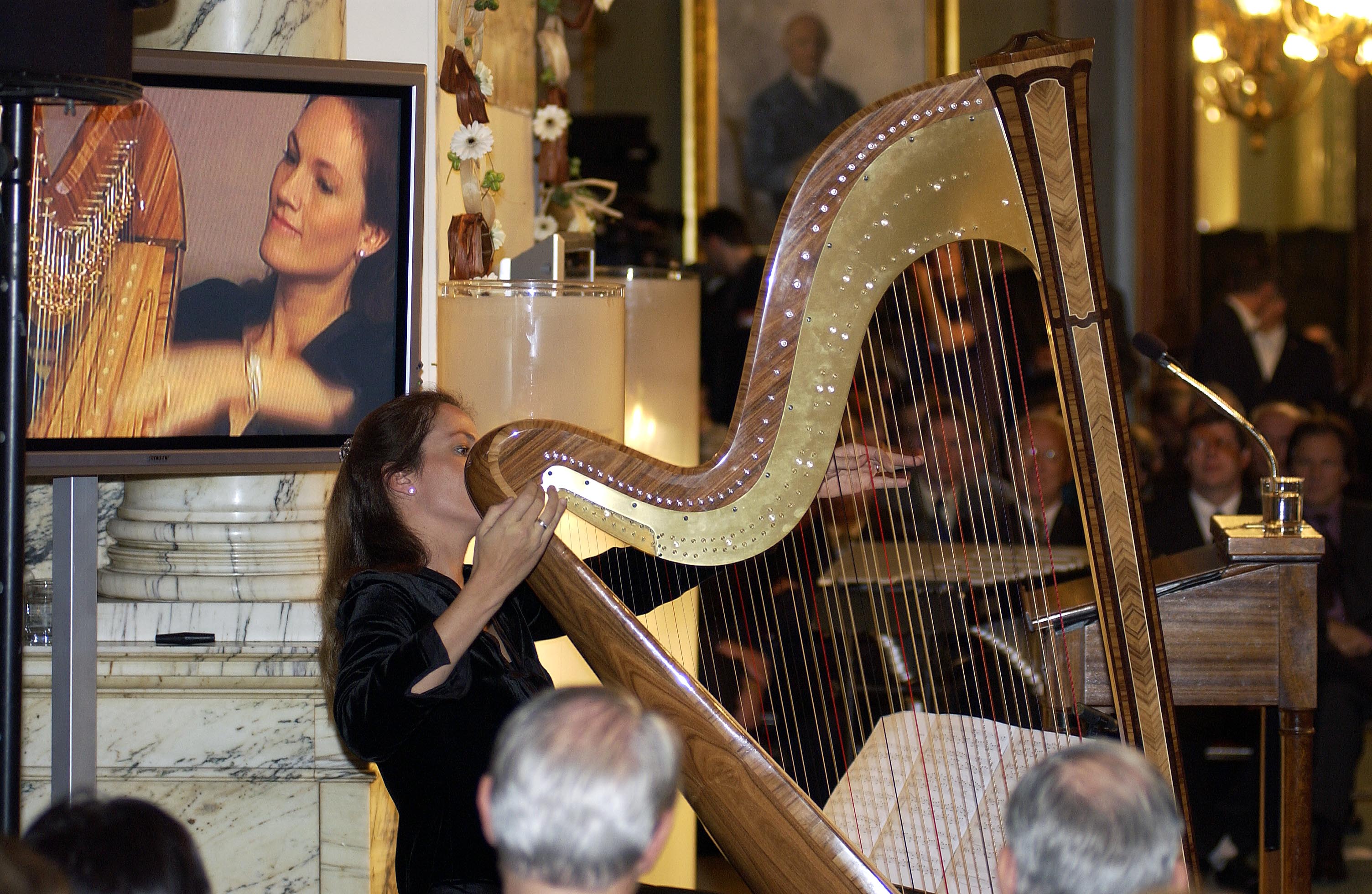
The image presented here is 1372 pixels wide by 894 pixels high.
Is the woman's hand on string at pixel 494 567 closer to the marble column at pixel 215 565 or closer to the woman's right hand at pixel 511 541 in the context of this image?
the woman's right hand at pixel 511 541

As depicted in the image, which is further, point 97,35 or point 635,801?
point 97,35

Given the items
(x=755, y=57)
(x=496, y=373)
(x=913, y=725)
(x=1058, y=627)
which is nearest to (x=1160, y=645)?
(x=913, y=725)

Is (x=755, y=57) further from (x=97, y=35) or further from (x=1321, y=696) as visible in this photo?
(x=97, y=35)

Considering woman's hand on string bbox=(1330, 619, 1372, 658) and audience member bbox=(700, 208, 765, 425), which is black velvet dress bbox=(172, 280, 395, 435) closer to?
woman's hand on string bbox=(1330, 619, 1372, 658)

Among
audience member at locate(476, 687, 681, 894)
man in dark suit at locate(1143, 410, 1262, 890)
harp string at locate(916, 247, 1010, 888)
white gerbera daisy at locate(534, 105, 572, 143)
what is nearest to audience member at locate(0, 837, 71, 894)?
audience member at locate(476, 687, 681, 894)

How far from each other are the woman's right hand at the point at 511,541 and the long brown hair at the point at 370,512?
0.74 ft

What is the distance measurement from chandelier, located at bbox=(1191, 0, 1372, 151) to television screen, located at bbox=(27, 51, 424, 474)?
18.3ft

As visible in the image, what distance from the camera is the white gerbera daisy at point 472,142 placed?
8.71 feet

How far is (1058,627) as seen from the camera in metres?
2.40

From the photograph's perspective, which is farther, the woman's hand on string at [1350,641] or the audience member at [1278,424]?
the audience member at [1278,424]

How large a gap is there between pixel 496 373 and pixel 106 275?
63cm

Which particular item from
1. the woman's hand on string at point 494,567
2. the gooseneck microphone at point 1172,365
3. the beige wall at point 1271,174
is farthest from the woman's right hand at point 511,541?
the beige wall at point 1271,174

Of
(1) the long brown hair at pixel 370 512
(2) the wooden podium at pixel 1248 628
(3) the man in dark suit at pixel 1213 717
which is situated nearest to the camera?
(1) the long brown hair at pixel 370 512

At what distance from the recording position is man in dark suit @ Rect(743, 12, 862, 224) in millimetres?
7441
